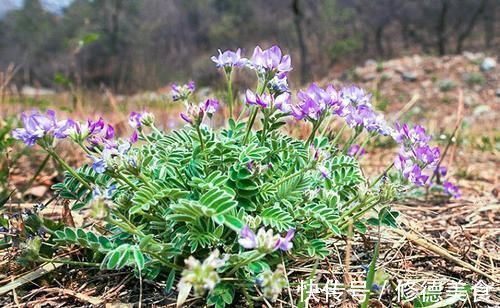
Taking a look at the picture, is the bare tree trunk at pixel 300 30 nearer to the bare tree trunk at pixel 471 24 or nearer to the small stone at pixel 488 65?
the small stone at pixel 488 65

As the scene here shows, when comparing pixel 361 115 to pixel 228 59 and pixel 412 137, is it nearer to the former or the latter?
pixel 412 137

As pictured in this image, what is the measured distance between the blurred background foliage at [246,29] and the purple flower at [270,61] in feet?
55.0

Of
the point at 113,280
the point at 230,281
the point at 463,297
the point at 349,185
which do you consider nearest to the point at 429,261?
the point at 463,297

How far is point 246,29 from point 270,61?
29.4 meters

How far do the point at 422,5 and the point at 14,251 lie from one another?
2722 cm

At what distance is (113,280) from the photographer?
120 cm

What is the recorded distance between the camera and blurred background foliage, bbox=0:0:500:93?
2205cm

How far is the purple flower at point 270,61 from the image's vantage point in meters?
1.14

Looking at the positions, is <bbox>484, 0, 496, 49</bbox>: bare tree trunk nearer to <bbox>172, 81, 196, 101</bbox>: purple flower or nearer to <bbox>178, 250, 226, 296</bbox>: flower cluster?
<bbox>172, 81, 196, 101</bbox>: purple flower

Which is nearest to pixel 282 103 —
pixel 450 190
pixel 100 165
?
pixel 100 165

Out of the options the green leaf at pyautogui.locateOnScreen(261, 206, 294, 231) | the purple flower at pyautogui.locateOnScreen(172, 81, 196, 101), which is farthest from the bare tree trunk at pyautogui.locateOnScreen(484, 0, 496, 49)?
the green leaf at pyautogui.locateOnScreen(261, 206, 294, 231)

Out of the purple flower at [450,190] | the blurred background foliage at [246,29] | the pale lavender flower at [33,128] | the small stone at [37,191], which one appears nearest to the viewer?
the pale lavender flower at [33,128]

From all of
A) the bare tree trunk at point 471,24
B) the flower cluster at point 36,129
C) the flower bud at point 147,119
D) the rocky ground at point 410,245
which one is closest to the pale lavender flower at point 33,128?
the flower cluster at point 36,129

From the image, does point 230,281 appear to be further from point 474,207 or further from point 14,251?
point 474,207
